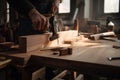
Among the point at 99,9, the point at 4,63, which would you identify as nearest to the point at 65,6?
the point at 99,9

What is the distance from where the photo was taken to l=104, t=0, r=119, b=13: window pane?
284 centimetres

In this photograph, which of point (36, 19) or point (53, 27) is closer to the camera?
point (36, 19)

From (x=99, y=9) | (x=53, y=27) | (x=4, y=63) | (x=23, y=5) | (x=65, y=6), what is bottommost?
(x=4, y=63)

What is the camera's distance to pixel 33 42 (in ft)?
3.53

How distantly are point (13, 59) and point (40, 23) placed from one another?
0.32 meters

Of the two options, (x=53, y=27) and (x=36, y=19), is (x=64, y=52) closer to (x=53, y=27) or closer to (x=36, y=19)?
(x=36, y=19)

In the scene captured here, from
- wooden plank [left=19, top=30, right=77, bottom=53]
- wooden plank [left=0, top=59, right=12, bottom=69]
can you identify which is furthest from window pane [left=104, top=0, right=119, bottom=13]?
wooden plank [left=0, top=59, right=12, bottom=69]

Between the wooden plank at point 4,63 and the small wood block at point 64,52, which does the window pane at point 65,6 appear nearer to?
the small wood block at point 64,52

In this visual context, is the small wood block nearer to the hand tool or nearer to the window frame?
the hand tool

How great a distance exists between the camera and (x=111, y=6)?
2.88 meters

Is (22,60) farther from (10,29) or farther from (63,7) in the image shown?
(63,7)

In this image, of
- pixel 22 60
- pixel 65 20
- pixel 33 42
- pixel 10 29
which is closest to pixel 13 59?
pixel 22 60

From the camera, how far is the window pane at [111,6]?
9.32ft

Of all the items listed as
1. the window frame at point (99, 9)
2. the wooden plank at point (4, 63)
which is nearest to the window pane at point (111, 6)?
the window frame at point (99, 9)
